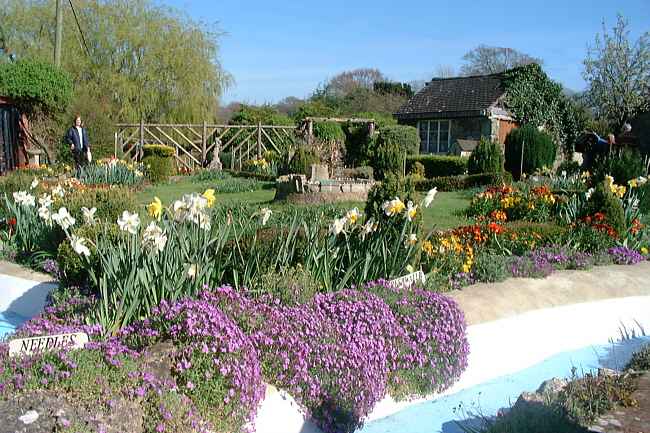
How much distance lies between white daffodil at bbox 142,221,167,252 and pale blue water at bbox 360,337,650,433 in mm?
1824

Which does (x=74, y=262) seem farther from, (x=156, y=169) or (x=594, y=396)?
(x=156, y=169)

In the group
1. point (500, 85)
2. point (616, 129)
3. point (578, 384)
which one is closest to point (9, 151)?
point (578, 384)

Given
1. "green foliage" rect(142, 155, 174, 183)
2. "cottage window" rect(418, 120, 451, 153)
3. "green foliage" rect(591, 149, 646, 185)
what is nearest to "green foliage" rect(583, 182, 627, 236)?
"green foliage" rect(591, 149, 646, 185)

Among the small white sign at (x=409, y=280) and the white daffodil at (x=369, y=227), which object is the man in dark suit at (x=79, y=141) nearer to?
the white daffodil at (x=369, y=227)

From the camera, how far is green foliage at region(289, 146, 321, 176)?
56.9 feet

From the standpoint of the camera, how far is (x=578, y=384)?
147 inches

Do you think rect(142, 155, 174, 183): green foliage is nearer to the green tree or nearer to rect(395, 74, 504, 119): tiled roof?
the green tree

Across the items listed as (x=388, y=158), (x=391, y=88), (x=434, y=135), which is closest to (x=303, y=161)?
(x=388, y=158)

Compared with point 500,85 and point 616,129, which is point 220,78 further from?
point 616,129

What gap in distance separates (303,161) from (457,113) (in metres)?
18.0

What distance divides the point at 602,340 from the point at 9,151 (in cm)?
1697

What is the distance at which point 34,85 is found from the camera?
60.3 ft

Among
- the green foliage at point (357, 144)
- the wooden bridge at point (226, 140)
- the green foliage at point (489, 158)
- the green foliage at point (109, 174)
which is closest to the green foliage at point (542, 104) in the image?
the green foliage at point (357, 144)

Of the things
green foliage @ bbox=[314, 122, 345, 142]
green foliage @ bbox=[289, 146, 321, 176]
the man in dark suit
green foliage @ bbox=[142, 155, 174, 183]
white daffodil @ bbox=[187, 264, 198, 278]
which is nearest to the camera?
white daffodil @ bbox=[187, 264, 198, 278]
